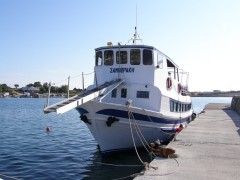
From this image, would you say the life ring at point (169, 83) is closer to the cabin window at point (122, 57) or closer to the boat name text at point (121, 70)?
the boat name text at point (121, 70)

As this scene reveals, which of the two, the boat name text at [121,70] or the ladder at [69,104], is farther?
the boat name text at [121,70]

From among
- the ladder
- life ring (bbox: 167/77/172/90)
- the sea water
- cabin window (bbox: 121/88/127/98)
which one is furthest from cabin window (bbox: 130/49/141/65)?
the sea water

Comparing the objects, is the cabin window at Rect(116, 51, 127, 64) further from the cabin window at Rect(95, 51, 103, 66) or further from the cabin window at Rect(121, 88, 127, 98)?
the cabin window at Rect(121, 88, 127, 98)

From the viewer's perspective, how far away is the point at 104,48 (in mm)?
18531

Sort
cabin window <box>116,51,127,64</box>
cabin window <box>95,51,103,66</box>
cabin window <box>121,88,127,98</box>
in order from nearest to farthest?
cabin window <box>121,88,127,98</box> < cabin window <box>116,51,127,64</box> < cabin window <box>95,51,103,66</box>

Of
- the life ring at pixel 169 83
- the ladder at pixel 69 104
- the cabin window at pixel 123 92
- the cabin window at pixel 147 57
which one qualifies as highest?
the cabin window at pixel 147 57

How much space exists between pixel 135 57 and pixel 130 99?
8.24ft

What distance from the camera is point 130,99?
17.0 meters

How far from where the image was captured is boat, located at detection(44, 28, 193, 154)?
49.8 feet

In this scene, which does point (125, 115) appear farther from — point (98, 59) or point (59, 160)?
point (98, 59)

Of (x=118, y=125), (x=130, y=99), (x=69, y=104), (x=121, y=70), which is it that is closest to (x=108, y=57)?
(x=121, y=70)

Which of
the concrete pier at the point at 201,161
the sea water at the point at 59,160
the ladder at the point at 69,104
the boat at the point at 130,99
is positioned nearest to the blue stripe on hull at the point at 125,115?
the boat at the point at 130,99

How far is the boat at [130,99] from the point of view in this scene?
49.8 feet

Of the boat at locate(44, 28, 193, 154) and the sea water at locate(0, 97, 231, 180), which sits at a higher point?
the boat at locate(44, 28, 193, 154)
